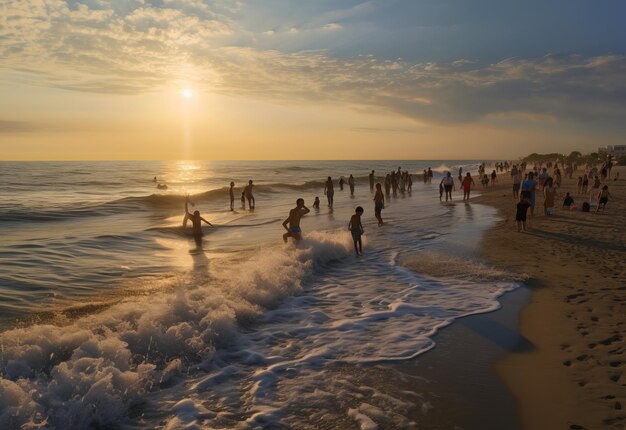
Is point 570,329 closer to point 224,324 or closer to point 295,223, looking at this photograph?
point 224,324

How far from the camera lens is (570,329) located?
6688 mm

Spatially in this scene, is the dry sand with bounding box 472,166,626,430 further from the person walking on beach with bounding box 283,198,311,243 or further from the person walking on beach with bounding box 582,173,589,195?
the person walking on beach with bounding box 582,173,589,195

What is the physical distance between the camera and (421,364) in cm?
585

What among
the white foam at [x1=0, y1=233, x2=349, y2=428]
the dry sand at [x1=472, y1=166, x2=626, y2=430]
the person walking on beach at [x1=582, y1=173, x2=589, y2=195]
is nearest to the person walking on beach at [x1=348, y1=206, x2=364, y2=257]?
the dry sand at [x1=472, y1=166, x2=626, y2=430]

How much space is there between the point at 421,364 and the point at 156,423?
3.48 metres

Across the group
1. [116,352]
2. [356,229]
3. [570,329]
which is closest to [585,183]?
[356,229]

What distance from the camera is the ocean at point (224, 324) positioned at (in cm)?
479

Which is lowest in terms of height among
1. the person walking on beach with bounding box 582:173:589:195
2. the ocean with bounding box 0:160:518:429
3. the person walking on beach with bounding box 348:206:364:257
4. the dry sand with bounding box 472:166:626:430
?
the ocean with bounding box 0:160:518:429

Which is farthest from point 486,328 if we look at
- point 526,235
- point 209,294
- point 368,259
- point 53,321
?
point 526,235

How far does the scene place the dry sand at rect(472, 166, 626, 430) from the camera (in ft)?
15.1

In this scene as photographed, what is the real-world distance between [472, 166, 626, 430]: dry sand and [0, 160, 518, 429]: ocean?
102cm

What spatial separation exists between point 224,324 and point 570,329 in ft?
18.4

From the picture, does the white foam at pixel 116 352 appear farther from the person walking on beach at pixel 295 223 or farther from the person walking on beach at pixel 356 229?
the person walking on beach at pixel 356 229

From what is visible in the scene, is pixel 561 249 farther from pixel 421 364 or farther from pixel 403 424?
pixel 403 424
